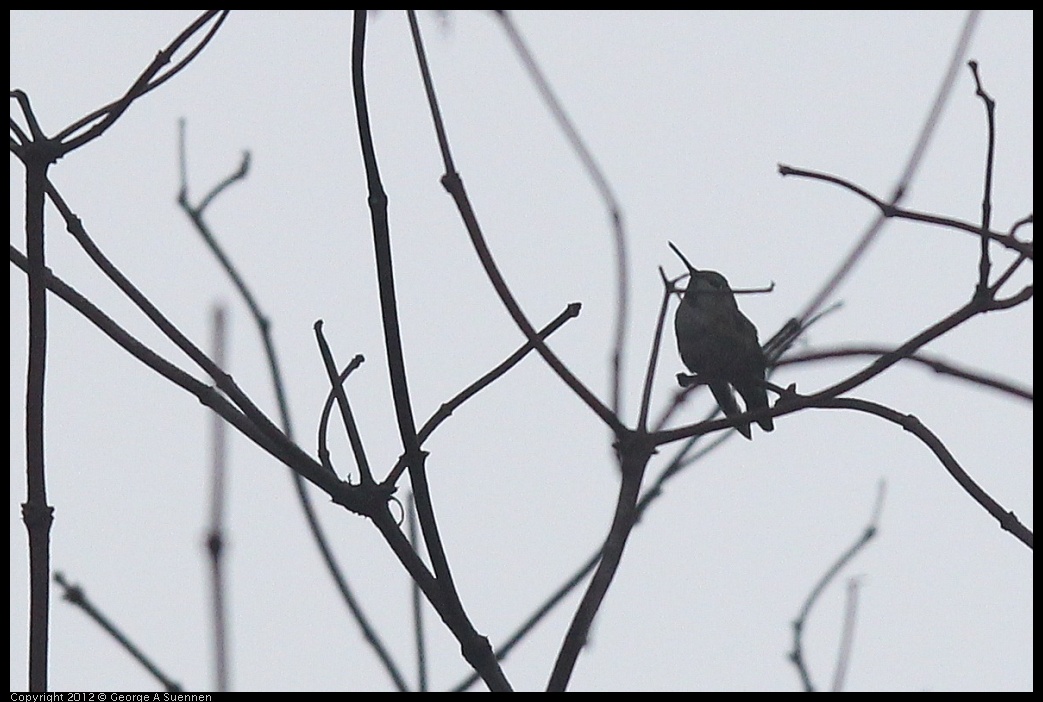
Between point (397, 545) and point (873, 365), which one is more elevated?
point (873, 365)

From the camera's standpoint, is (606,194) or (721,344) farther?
(721,344)

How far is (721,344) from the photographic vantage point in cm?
440

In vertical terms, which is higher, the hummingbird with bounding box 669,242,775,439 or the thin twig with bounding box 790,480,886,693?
the hummingbird with bounding box 669,242,775,439

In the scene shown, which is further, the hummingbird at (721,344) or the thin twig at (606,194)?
the hummingbird at (721,344)

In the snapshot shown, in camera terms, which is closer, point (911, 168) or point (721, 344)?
point (911, 168)

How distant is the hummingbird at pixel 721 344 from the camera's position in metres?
4.29

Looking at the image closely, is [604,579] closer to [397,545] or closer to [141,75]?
[397,545]

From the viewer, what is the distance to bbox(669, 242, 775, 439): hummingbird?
429 cm

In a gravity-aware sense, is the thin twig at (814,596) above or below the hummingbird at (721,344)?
below

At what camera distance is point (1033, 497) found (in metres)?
1.75

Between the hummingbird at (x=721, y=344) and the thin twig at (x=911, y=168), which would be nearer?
the thin twig at (x=911, y=168)

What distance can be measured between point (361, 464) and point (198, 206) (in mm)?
994

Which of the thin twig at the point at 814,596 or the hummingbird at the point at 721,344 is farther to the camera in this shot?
the hummingbird at the point at 721,344
